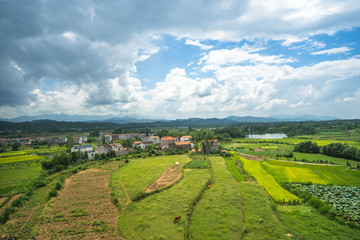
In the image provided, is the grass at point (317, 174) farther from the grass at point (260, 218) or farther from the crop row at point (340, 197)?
the grass at point (260, 218)

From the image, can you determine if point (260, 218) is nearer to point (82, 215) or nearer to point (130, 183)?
point (82, 215)

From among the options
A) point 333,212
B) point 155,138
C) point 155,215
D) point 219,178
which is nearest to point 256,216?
point 333,212

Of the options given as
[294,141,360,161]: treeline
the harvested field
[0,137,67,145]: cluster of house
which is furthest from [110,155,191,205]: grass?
[0,137,67,145]: cluster of house

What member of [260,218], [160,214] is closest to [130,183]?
[160,214]

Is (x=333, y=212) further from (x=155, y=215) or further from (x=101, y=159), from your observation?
(x=101, y=159)

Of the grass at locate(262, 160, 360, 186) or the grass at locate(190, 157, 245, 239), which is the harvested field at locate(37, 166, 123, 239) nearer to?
the grass at locate(190, 157, 245, 239)
